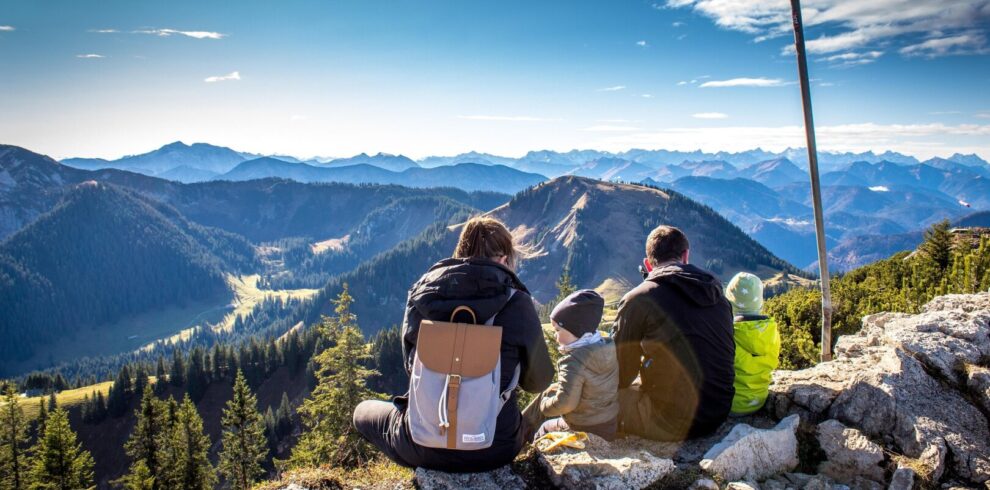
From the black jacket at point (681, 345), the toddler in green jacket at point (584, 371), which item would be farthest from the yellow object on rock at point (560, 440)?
the black jacket at point (681, 345)

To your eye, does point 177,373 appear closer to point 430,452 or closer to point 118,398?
point 118,398

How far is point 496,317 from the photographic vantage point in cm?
615

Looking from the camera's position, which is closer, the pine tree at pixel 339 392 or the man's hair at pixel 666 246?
the man's hair at pixel 666 246

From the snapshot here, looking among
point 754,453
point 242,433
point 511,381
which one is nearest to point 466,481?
point 511,381

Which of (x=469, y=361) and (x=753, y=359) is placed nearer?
(x=469, y=361)

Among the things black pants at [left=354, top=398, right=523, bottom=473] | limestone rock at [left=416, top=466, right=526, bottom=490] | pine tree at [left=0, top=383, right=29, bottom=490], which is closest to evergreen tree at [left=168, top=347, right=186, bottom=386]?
pine tree at [left=0, top=383, right=29, bottom=490]

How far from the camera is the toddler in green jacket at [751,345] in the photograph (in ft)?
27.9

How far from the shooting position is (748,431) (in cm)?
765

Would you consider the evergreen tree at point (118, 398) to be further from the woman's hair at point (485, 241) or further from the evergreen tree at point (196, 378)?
the woman's hair at point (485, 241)

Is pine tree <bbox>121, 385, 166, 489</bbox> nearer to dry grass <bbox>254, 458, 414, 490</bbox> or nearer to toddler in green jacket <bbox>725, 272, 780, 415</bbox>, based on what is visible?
dry grass <bbox>254, 458, 414, 490</bbox>

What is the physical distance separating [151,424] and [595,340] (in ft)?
152

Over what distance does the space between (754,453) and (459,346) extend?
4926mm

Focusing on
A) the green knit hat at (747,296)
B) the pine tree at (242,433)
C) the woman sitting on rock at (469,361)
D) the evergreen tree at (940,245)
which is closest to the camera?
the woman sitting on rock at (469,361)

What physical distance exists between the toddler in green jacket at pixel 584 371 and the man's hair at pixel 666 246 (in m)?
1.47
